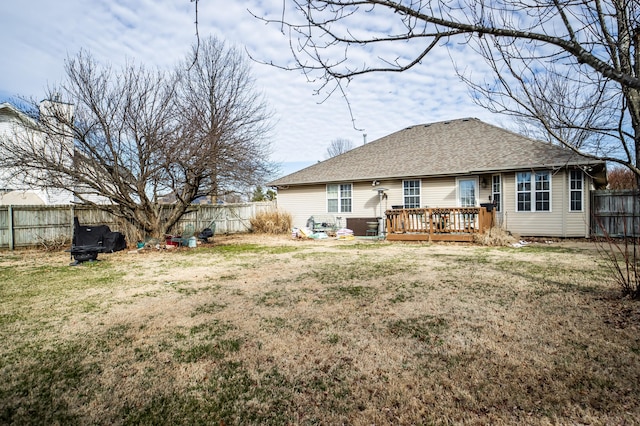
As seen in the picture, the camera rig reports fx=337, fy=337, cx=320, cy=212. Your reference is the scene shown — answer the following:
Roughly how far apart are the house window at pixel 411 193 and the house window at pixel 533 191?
3666mm

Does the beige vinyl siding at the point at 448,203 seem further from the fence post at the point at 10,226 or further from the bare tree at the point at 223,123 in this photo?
the fence post at the point at 10,226

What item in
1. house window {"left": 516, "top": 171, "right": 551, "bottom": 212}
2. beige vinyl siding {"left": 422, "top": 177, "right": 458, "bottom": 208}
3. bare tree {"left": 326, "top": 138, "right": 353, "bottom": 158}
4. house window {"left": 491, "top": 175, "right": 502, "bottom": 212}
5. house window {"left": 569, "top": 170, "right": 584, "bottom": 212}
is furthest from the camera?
bare tree {"left": 326, "top": 138, "right": 353, "bottom": 158}

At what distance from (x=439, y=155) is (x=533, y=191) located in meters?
3.98

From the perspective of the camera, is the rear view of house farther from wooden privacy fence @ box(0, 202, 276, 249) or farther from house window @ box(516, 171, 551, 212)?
wooden privacy fence @ box(0, 202, 276, 249)

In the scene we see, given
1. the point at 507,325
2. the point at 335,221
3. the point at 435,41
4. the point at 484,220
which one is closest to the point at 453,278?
the point at 507,325

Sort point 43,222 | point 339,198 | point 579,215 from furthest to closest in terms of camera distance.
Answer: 1. point 339,198
2. point 43,222
3. point 579,215

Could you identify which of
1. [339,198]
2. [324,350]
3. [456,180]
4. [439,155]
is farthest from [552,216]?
[324,350]

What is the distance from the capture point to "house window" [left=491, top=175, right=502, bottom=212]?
41.9ft

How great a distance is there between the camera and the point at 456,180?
1352 cm

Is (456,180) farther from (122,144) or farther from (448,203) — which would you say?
(122,144)

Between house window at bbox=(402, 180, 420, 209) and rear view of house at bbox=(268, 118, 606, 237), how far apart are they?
0.04 meters

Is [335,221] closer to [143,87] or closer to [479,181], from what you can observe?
[479,181]

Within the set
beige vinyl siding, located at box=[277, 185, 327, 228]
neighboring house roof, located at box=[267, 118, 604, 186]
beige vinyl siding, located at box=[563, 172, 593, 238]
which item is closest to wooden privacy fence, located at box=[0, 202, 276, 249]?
beige vinyl siding, located at box=[277, 185, 327, 228]

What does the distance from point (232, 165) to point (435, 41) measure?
34.8 feet
